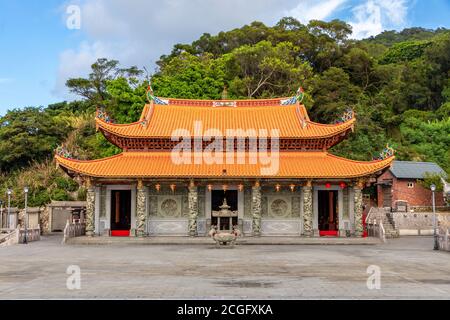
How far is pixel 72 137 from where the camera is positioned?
45.4m

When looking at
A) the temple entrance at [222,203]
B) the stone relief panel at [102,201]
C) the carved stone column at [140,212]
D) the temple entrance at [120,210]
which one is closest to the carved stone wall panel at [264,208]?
the temple entrance at [222,203]

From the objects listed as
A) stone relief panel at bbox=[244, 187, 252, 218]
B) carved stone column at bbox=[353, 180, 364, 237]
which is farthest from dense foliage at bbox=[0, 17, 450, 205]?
carved stone column at bbox=[353, 180, 364, 237]

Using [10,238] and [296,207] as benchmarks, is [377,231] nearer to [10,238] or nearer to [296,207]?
[296,207]

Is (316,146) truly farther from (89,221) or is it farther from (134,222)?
(89,221)

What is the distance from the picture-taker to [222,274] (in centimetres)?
1207

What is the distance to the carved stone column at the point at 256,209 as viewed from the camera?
24859 mm

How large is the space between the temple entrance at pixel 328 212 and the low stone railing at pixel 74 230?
Answer: 13.5 meters

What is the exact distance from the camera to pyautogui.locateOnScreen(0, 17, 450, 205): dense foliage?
137ft

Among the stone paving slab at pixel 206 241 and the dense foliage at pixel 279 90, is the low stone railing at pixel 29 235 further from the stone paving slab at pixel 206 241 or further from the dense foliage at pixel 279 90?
the dense foliage at pixel 279 90

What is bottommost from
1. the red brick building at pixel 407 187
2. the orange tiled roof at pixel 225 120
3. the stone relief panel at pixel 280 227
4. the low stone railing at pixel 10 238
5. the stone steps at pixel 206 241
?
the stone steps at pixel 206 241

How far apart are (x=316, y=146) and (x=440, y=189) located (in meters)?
13.5

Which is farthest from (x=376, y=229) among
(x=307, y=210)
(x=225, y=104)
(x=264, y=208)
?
(x=225, y=104)

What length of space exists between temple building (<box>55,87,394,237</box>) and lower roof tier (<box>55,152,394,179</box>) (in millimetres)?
52

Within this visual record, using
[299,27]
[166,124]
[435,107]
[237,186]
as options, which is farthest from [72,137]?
[435,107]
